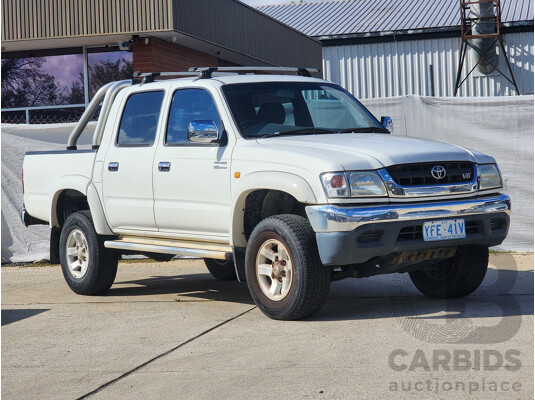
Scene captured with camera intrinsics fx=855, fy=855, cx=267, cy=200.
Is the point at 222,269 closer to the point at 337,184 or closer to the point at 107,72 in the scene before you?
the point at 337,184

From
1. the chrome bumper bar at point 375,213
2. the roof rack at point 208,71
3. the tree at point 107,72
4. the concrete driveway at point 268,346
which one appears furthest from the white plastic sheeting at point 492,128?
the tree at point 107,72

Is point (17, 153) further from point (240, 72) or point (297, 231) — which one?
point (297, 231)

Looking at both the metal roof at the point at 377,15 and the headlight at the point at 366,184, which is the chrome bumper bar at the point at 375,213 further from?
the metal roof at the point at 377,15

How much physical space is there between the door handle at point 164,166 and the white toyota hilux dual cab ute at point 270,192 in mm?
13

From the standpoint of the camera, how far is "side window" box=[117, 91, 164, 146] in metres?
7.95

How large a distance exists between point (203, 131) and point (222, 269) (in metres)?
2.61

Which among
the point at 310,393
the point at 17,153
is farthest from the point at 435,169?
the point at 17,153

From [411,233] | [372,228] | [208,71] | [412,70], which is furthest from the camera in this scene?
[412,70]

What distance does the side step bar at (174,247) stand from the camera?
7195 millimetres

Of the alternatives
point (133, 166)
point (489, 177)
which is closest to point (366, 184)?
point (489, 177)

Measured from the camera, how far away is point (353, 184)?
618cm

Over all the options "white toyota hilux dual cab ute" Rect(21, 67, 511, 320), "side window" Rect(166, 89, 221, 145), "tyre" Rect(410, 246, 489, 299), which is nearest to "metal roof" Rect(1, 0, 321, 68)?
"white toyota hilux dual cab ute" Rect(21, 67, 511, 320)

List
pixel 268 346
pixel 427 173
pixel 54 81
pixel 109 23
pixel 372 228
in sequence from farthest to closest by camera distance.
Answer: pixel 54 81 < pixel 109 23 < pixel 427 173 < pixel 372 228 < pixel 268 346

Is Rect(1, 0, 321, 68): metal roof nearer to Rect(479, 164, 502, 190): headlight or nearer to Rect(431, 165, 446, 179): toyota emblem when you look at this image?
Rect(479, 164, 502, 190): headlight
